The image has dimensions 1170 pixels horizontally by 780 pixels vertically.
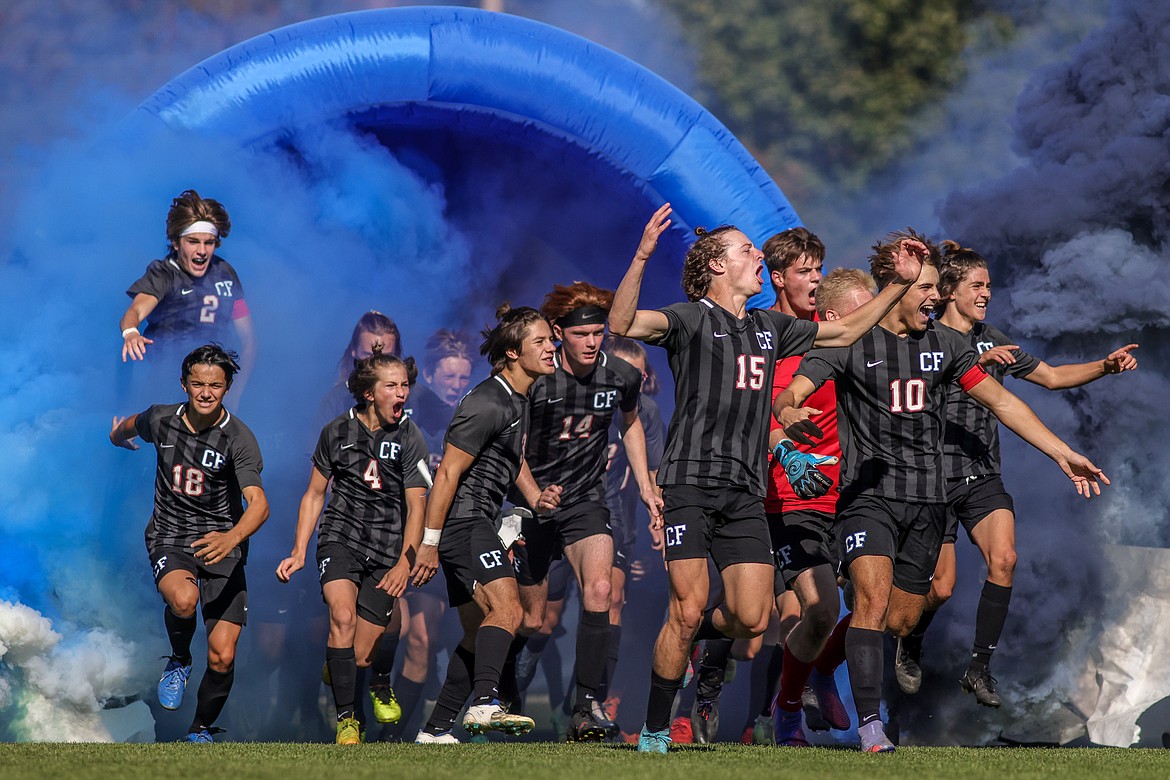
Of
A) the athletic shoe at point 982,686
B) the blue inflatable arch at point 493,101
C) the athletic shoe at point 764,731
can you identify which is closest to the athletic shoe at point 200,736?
the athletic shoe at point 764,731

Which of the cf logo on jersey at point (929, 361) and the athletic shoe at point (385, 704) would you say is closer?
the cf logo on jersey at point (929, 361)

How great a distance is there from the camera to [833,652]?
682cm

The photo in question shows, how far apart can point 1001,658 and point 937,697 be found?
408mm

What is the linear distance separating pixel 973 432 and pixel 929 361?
0.80 m

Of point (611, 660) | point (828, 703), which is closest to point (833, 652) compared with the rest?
point (828, 703)

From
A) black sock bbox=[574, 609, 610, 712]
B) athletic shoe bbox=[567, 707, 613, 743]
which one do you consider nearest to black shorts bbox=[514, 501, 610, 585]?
black sock bbox=[574, 609, 610, 712]

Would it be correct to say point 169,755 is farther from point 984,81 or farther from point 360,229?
point 984,81

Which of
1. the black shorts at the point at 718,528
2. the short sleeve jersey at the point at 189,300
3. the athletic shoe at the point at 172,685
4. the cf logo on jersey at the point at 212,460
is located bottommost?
the athletic shoe at the point at 172,685

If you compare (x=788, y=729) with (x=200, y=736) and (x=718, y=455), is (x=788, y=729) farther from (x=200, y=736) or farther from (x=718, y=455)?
(x=200, y=736)

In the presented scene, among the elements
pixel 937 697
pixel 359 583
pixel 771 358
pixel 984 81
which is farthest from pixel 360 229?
pixel 984 81

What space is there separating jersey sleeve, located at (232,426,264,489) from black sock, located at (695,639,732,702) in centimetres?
222

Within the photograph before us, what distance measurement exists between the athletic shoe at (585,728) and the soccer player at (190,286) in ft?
9.67

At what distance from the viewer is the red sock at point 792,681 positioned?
6.58m

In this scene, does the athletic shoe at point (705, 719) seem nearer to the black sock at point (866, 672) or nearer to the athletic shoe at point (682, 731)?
the athletic shoe at point (682, 731)
